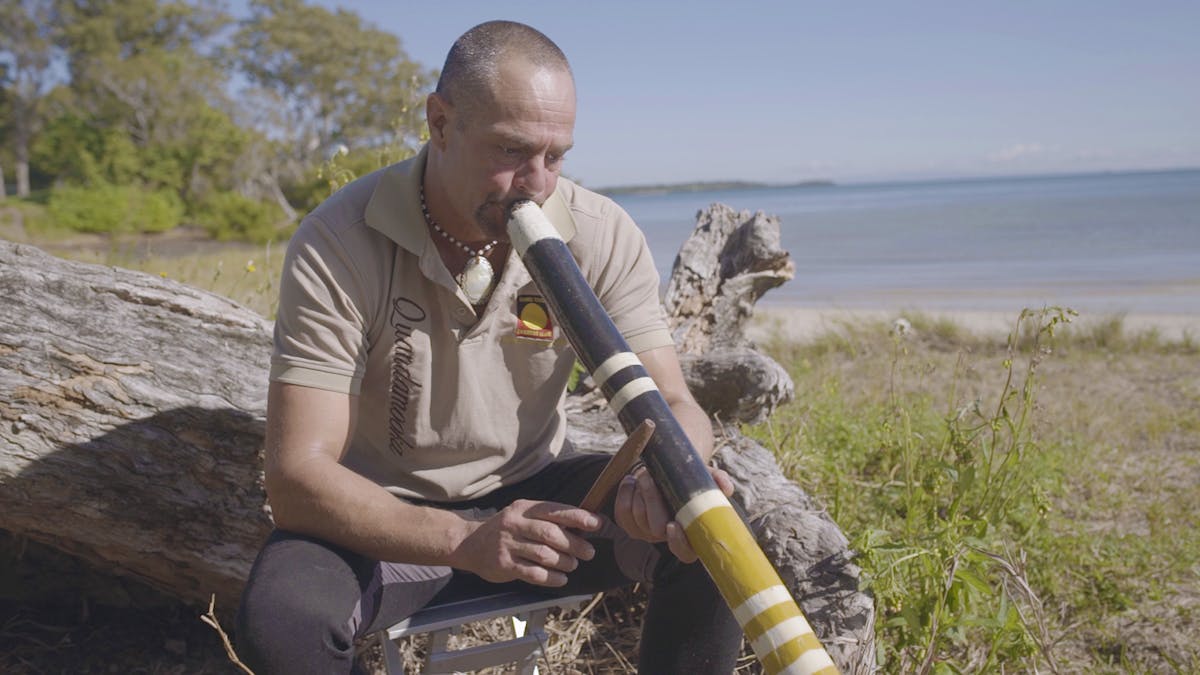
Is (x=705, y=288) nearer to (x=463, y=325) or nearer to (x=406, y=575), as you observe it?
(x=463, y=325)

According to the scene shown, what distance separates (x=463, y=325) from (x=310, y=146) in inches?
1470

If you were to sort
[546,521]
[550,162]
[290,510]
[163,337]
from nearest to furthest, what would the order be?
1. [546,521]
2. [290,510]
3. [550,162]
4. [163,337]

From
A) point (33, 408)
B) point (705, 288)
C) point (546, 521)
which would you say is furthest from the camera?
point (705, 288)

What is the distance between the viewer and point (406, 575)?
7.00 feet

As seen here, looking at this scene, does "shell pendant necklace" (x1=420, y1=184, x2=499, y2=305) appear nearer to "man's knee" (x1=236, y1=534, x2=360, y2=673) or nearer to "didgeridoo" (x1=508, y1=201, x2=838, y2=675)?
"didgeridoo" (x1=508, y1=201, x2=838, y2=675)

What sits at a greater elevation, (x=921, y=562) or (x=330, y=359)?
(x=330, y=359)

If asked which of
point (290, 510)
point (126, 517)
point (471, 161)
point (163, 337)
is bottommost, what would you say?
point (126, 517)

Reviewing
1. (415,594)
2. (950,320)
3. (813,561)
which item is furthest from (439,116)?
(950,320)

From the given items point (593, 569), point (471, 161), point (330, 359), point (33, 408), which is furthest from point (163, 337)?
point (593, 569)

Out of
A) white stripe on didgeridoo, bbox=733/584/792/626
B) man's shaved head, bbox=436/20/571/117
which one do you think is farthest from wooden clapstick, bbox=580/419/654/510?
man's shaved head, bbox=436/20/571/117

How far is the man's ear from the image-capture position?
2.12 metres

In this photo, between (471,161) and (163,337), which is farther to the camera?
(163,337)

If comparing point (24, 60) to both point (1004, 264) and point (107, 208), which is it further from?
point (1004, 264)

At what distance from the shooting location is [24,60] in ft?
116
